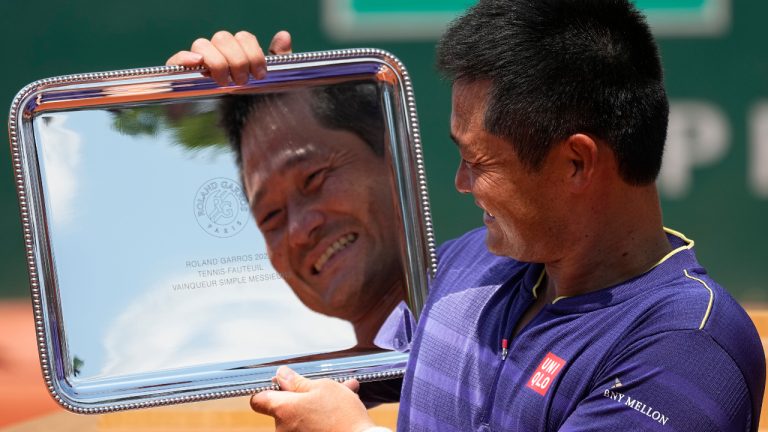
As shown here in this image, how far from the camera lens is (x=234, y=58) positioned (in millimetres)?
2111

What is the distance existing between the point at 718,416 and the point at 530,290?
0.47 meters

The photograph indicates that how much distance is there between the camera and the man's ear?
1738 mm

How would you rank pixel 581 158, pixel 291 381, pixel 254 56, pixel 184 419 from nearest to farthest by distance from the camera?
pixel 581 158
pixel 291 381
pixel 254 56
pixel 184 419

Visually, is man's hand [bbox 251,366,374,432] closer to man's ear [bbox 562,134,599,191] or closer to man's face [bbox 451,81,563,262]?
man's face [bbox 451,81,563,262]

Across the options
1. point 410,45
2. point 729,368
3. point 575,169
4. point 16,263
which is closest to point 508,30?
point 575,169

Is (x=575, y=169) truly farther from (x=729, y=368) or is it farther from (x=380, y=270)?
(x=380, y=270)

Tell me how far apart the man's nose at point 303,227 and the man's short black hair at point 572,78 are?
22.5 inches

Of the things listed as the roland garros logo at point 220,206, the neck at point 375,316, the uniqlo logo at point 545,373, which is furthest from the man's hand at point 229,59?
the uniqlo logo at point 545,373

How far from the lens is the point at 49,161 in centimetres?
214

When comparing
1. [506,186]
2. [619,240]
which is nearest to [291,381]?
[506,186]

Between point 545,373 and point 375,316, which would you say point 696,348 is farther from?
point 375,316

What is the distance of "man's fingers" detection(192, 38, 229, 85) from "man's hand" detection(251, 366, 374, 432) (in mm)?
641

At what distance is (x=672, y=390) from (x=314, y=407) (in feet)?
2.12

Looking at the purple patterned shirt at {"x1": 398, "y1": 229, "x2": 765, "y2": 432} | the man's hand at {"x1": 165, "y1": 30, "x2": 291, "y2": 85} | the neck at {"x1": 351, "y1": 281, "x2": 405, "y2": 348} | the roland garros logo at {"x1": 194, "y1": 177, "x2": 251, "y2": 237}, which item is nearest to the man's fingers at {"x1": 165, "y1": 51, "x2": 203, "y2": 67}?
the man's hand at {"x1": 165, "y1": 30, "x2": 291, "y2": 85}
